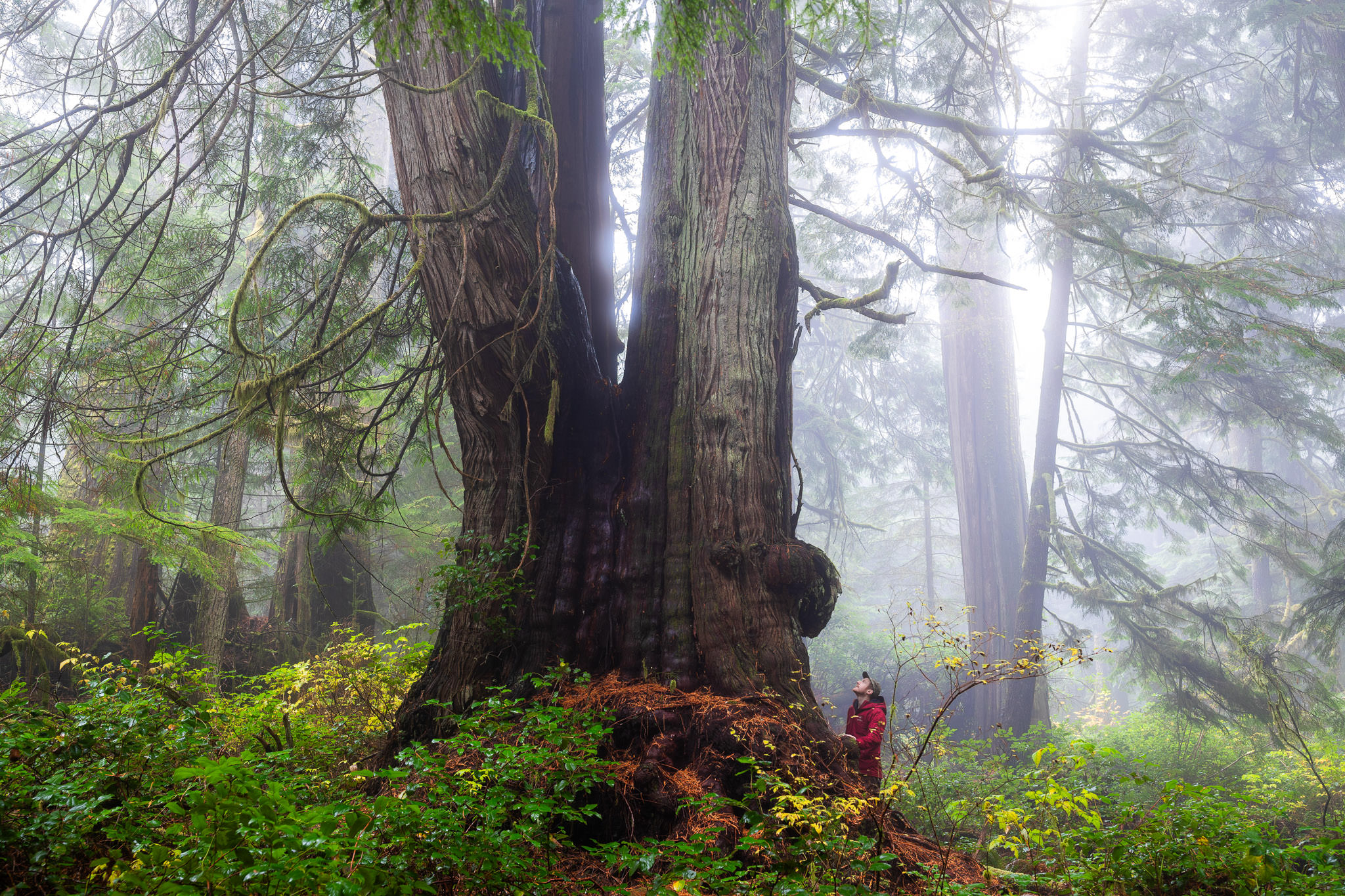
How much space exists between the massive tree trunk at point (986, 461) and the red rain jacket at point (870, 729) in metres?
6.62

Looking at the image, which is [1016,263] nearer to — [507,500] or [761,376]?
[761,376]

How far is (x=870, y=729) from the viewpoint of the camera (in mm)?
4445

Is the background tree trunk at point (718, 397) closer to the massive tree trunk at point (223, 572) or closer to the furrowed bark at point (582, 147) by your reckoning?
the furrowed bark at point (582, 147)

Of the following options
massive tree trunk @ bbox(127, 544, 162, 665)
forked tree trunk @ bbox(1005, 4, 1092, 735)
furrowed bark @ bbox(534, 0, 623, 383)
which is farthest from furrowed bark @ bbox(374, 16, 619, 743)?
forked tree trunk @ bbox(1005, 4, 1092, 735)

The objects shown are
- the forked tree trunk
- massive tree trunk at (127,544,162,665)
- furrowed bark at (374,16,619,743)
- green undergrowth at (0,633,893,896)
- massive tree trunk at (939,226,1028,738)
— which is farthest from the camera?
massive tree trunk at (939,226,1028,738)

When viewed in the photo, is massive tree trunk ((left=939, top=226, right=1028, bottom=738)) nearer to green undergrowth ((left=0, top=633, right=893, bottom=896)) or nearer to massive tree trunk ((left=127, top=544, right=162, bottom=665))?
green undergrowth ((left=0, top=633, right=893, bottom=896))

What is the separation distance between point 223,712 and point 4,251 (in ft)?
9.24

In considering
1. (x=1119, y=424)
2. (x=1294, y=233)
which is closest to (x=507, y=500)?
(x=1119, y=424)

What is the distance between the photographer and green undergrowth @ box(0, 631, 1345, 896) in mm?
1650

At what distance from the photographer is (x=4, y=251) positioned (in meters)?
3.53

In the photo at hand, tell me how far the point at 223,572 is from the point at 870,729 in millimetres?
6616

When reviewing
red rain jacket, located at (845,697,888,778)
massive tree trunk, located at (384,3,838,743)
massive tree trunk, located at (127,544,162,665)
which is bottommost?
red rain jacket, located at (845,697,888,778)

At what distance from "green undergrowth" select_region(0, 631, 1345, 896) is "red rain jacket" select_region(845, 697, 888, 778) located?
1.78ft

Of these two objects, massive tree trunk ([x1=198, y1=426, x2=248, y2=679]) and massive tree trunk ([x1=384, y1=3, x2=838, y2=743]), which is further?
massive tree trunk ([x1=198, y1=426, x2=248, y2=679])
